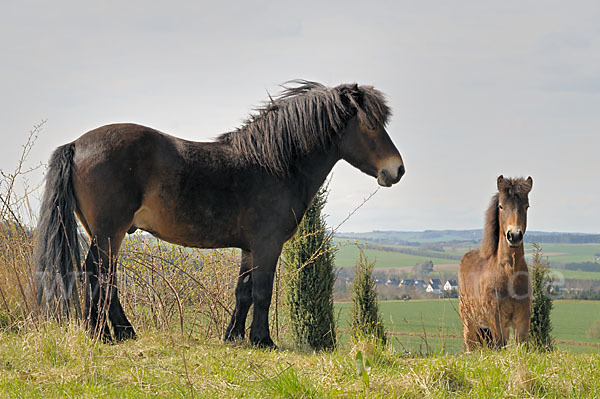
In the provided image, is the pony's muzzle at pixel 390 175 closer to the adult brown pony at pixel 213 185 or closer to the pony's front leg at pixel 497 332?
the adult brown pony at pixel 213 185

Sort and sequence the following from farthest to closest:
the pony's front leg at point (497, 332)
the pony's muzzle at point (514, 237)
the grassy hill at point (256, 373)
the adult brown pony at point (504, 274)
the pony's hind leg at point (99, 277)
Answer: the pony's front leg at point (497, 332) < the adult brown pony at point (504, 274) < the pony's muzzle at point (514, 237) < the pony's hind leg at point (99, 277) < the grassy hill at point (256, 373)

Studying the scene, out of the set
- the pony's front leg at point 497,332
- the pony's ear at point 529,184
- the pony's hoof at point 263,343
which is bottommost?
the pony's front leg at point 497,332

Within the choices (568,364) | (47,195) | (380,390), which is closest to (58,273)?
(47,195)

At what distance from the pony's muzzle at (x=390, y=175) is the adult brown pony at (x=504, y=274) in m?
1.87

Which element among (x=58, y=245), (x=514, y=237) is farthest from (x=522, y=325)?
(x=58, y=245)

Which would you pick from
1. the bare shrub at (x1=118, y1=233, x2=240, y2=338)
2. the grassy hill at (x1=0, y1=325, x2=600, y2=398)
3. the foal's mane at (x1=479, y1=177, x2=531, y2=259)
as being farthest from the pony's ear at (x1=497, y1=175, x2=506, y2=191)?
the bare shrub at (x1=118, y1=233, x2=240, y2=338)

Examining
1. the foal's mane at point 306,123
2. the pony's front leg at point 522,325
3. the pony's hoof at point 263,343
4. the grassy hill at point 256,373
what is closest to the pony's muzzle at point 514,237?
the pony's front leg at point 522,325

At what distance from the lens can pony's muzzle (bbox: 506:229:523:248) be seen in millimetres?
6570

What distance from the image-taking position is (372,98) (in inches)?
228

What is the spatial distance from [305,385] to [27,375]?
2425mm

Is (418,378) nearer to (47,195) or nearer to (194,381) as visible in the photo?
(194,381)

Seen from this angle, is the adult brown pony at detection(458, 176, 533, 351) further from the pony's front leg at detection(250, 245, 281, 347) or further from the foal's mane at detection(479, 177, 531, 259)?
the pony's front leg at detection(250, 245, 281, 347)

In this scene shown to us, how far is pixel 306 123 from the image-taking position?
5789 millimetres

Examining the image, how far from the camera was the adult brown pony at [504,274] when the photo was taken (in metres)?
6.75
